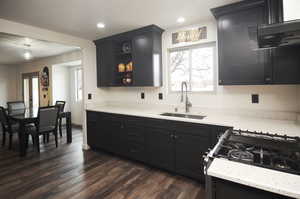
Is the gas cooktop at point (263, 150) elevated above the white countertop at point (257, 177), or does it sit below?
above

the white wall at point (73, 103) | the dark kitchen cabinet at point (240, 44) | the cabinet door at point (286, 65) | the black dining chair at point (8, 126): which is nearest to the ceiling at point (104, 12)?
the dark kitchen cabinet at point (240, 44)

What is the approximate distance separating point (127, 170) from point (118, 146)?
50 centimetres

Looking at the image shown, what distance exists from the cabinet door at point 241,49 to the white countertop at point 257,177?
4.49 ft

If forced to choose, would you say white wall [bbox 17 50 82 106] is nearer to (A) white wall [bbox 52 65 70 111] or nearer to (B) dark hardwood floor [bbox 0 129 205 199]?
(A) white wall [bbox 52 65 70 111]

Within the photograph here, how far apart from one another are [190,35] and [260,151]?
2.11 m

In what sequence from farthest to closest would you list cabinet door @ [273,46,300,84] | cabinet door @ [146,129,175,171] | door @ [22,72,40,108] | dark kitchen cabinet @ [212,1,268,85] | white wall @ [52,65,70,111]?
1. door @ [22,72,40,108]
2. white wall @ [52,65,70,111]
3. cabinet door @ [146,129,175,171]
4. dark kitchen cabinet @ [212,1,268,85]
5. cabinet door @ [273,46,300,84]

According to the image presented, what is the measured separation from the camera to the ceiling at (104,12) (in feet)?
6.52

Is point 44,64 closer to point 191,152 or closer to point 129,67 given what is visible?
point 129,67

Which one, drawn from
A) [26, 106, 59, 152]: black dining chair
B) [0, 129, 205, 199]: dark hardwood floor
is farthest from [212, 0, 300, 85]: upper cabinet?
[26, 106, 59, 152]: black dining chair

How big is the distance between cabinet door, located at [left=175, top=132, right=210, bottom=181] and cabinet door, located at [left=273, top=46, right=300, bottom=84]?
40.7 inches

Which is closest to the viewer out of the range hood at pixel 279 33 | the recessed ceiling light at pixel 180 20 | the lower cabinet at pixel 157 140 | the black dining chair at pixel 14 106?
the range hood at pixel 279 33

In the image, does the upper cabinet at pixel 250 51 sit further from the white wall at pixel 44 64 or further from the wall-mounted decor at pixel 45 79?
the wall-mounted decor at pixel 45 79

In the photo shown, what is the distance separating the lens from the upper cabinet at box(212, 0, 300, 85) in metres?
1.74

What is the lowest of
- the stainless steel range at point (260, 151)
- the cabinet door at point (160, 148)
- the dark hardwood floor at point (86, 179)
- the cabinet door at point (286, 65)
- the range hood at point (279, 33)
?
the dark hardwood floor at point (86, 179)
